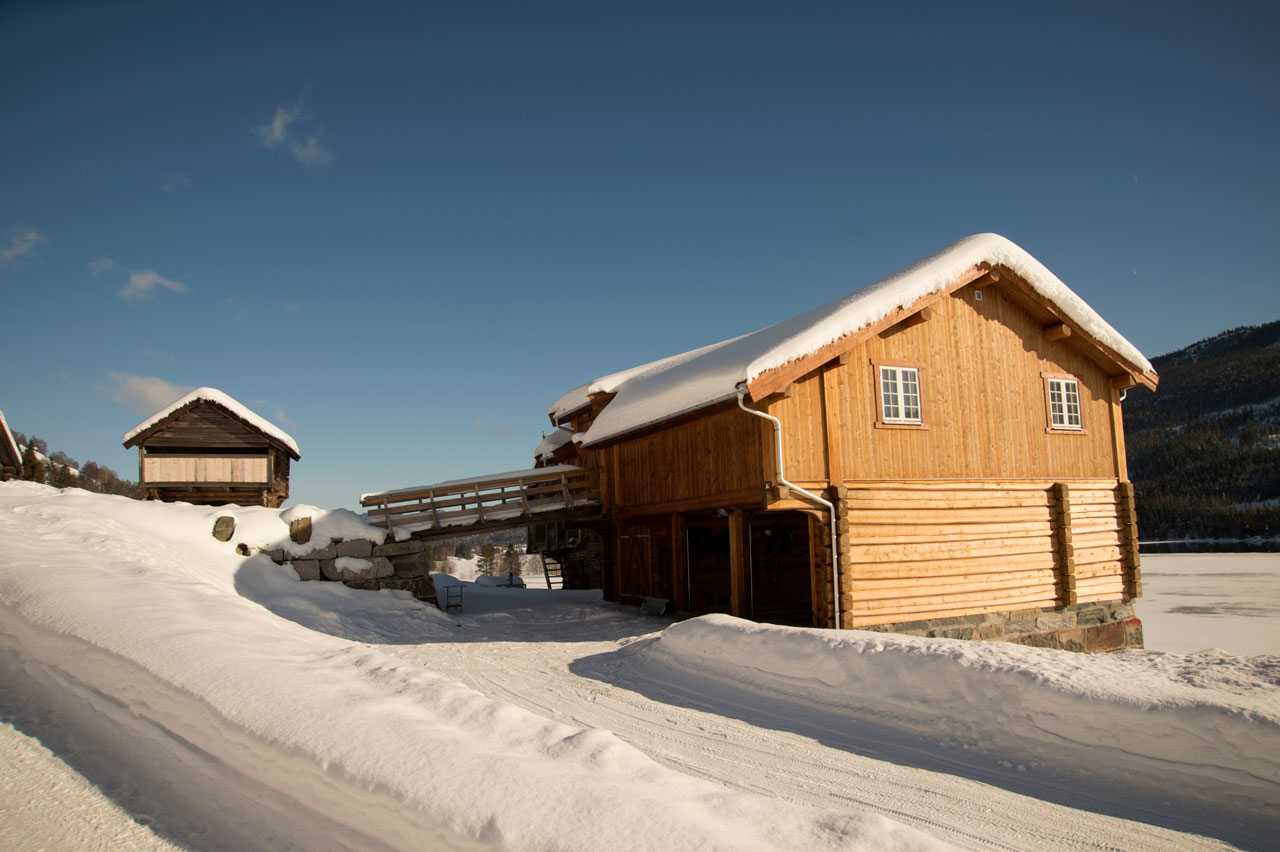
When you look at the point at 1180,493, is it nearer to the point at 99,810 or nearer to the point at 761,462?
the point at 761,462

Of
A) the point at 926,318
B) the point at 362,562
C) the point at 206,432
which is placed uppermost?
the point at 926,318

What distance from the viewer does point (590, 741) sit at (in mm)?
4512

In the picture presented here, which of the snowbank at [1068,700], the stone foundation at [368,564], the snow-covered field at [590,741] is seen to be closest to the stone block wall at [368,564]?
the stone foundation at [368,564]

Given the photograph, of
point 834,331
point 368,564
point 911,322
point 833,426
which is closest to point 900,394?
point 911,322

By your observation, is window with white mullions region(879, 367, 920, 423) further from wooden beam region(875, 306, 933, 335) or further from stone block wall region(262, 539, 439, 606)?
stone block wall region(262, 539, 439, 606)

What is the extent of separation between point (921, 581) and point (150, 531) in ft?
52.9

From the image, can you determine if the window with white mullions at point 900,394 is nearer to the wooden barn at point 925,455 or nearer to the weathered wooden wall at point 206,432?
the wooden barn at point 925,455

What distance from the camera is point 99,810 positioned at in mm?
4363

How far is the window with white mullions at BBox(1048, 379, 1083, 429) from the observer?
680 inches

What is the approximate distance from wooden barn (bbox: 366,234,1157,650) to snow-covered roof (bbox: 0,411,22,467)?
1066 cm

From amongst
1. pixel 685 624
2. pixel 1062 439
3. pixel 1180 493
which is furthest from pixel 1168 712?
pixel 1180 493

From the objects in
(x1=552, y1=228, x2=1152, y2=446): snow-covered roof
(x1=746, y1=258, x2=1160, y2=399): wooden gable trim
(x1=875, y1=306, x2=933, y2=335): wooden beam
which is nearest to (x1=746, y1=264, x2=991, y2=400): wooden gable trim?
(x1=746, y1=258, x2=1160, y2=399): wooden gable trim

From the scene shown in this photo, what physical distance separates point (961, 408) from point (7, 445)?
24850 millimetres

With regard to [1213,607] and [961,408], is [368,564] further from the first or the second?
[1213,607]
